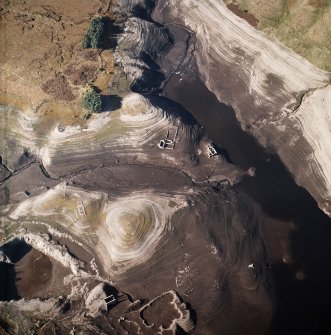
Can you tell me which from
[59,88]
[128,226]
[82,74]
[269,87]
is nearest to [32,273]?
[128,226]

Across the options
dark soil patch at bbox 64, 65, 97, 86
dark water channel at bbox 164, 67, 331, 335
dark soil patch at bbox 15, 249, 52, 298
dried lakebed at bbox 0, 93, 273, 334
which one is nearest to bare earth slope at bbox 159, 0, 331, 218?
dark water channel at bbox 164, 67, 331, 335

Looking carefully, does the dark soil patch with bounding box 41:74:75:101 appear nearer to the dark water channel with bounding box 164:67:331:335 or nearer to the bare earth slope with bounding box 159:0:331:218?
the dark water channel with bounding box 164:67:331:335

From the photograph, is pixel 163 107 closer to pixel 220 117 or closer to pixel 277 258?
pixel 220 117

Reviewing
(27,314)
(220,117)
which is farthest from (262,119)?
(27,314)

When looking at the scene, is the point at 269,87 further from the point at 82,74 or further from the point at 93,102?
the point at 82,74

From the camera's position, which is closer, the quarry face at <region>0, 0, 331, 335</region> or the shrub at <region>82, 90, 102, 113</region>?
the quarry face at <region>0, 0, 331, 335</region>


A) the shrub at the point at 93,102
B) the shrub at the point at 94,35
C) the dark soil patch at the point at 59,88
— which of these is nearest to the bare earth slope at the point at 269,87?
the shrub at the point at 94,35
